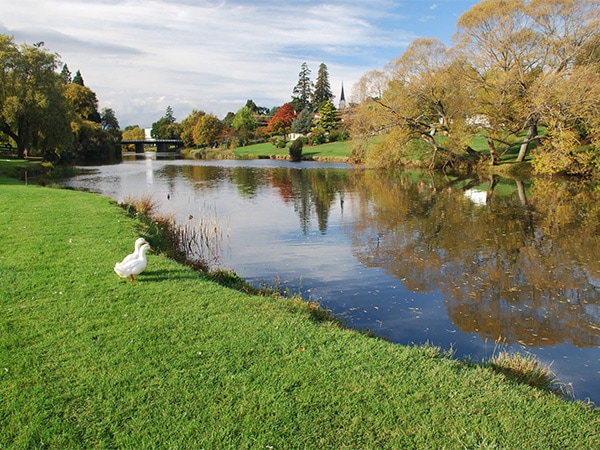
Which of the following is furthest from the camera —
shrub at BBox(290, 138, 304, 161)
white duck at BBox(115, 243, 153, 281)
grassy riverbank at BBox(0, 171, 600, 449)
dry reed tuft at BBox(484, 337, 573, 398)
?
shrub at BBox(290, 138, 304, 161)

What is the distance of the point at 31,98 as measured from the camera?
37.6m

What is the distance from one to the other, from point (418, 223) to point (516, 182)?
18364 millimetres

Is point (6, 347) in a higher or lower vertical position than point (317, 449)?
higher

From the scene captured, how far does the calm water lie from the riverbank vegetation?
7743 mm

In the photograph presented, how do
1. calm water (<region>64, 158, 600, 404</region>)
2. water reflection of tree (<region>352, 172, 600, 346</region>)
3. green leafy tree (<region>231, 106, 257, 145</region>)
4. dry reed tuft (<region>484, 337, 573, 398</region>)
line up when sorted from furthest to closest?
green leafy tree (<region>231, 106, 257, 145</region>) < water reflection of tree (<region>352, 172, 600, 346</region>) < calm water (<region>64, 158, 600, 404</region>) < dry reed tuft (<region>484, 337, 573, 398</region>)

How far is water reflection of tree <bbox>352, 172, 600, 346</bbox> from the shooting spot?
356 inches

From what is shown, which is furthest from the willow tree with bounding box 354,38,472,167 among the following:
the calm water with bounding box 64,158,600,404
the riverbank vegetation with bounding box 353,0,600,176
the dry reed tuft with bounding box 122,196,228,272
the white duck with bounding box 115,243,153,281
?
the white duck with bounding box 115,243,153,281

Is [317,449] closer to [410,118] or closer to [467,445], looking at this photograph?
[467,445]

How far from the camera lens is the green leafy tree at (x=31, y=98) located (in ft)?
123

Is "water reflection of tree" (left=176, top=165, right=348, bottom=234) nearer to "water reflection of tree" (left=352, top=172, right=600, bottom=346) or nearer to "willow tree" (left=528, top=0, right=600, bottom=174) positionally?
"water reflection of tree" (left=352, top=172, right=600, bottom=346)

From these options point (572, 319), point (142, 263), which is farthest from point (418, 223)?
point (142, 263)

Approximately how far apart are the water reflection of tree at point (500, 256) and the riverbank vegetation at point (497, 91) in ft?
34.1

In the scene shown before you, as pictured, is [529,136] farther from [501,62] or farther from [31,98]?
[31,98]

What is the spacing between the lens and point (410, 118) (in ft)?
131
